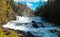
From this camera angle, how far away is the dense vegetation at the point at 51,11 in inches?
290

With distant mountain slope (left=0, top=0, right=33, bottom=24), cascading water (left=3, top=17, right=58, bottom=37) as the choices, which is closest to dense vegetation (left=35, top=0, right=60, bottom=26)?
cascading water (left=3, top=17, right=58, bottom=37)

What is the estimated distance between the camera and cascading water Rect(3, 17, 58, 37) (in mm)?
7335

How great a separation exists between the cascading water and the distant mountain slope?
243 mm

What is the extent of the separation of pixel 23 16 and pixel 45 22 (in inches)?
47.3

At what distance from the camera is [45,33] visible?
24.1ft

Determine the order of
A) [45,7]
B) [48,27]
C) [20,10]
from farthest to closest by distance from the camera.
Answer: [48,27] < [45,7] < [20,10]

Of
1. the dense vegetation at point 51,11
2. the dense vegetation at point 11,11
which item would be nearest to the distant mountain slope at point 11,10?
the dense vegetation at point 11,11

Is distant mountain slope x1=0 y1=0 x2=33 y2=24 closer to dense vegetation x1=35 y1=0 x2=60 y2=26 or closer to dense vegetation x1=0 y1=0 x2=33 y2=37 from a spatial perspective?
dense vegetation x1=0 y1=0 x2=33 y2=37

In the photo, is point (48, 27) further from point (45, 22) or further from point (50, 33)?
point (50, 33)

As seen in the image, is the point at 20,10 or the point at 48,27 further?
the point at 48,27

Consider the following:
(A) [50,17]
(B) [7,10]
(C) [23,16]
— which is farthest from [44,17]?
(B) [7,10]

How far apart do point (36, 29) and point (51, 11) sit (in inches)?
32.0

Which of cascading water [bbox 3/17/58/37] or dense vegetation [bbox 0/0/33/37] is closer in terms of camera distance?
dense vegetation [bbox 0/0/33/37]

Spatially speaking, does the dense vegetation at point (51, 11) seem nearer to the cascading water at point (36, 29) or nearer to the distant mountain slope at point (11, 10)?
the cascading water at point (36, 29)
